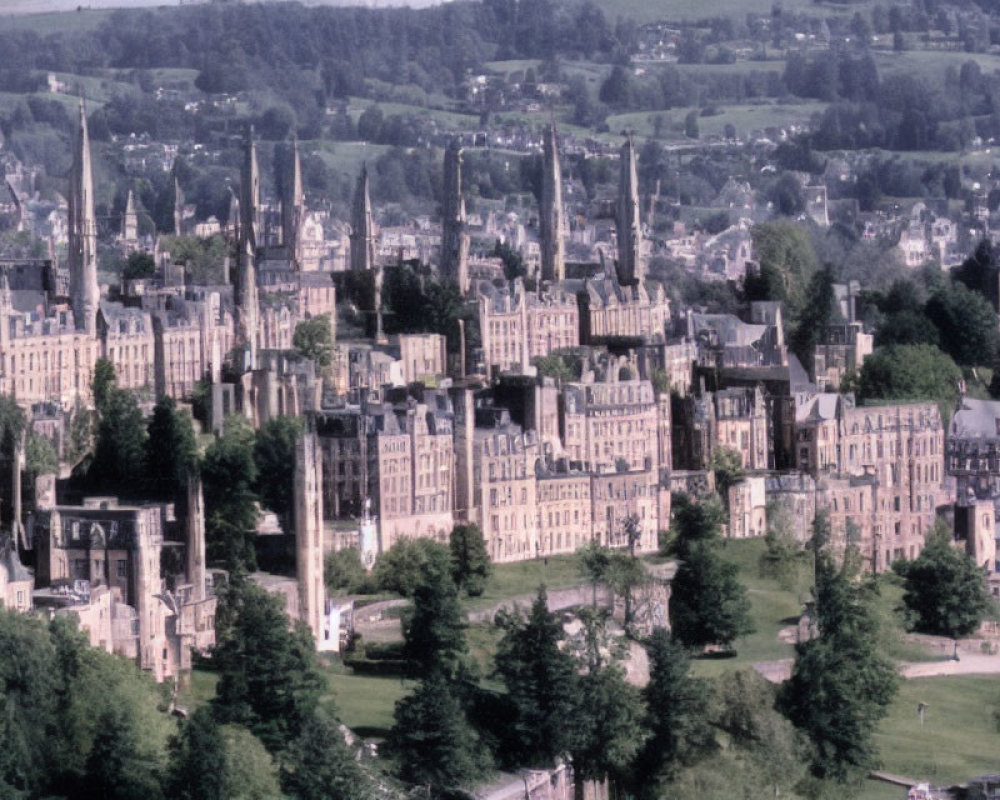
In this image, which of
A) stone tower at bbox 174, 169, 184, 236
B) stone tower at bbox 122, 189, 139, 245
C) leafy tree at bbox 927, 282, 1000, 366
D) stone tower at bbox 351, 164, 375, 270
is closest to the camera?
stone tower at bbox 351, 164, 375, 270

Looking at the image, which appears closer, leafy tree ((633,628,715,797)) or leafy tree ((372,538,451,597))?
leafy tree ((633,628,715,797))

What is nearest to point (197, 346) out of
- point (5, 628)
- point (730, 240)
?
point (5, 628)

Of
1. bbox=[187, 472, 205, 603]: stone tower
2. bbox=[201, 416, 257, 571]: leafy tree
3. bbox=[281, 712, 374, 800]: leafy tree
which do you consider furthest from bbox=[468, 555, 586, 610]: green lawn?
bbox=[281, 712, 374, 800]: leafy tree

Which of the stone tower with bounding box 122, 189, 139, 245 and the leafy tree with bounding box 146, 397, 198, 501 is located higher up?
the stone tower with bounding box 122, 189, 139, 245

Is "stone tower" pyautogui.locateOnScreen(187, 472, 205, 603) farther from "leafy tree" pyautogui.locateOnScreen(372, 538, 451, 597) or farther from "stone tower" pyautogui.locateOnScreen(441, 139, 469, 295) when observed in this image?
"stone tower" pyautogui.locateOnScreen(441, 139, 469, 295)

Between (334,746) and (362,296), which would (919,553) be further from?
(334,746)

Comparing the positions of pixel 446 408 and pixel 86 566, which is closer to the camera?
pixel 86 566

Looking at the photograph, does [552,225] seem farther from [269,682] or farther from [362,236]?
[269,682]
